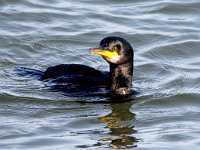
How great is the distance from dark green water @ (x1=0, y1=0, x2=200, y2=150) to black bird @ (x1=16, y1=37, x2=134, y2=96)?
23 cm

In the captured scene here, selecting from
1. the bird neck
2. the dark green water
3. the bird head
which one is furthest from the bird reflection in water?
the bird head

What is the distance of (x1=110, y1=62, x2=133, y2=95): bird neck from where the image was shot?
1207cm

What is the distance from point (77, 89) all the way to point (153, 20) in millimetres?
5079

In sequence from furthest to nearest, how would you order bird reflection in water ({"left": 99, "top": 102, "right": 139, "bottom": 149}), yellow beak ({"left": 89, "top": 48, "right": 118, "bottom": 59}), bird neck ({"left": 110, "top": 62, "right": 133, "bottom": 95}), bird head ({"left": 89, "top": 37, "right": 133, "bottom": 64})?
bird neck ({"left": 110, "top": 62, "right": 133, "bottom": 95}) → bird head ({"left": 89, "top": 37, "right": 133, "bottom": 64}) → yellow beak ({"left": 89, "top": 48, "right": 118, "bottom": 59}) → bird reflection in water ({"left": 99, "top": 102, "right": 139, "bottom": 149})

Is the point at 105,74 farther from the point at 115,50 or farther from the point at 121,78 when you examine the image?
the point at 115,50

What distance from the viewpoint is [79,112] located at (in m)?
11.4

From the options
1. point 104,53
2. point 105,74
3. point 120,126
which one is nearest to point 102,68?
point 105,74

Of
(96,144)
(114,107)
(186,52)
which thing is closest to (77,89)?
(114,107)

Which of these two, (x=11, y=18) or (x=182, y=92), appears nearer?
(x=182, y=92)

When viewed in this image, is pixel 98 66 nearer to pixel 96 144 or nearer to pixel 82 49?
pixel 82 49

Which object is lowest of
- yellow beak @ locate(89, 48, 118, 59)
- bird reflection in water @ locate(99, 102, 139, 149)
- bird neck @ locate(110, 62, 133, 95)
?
bird reflection in water @ locate(99, 102, 139, 149)

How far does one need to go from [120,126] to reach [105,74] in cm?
188

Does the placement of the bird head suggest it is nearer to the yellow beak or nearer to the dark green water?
the yellow beak

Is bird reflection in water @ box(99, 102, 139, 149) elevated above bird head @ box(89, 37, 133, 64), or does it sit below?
below
